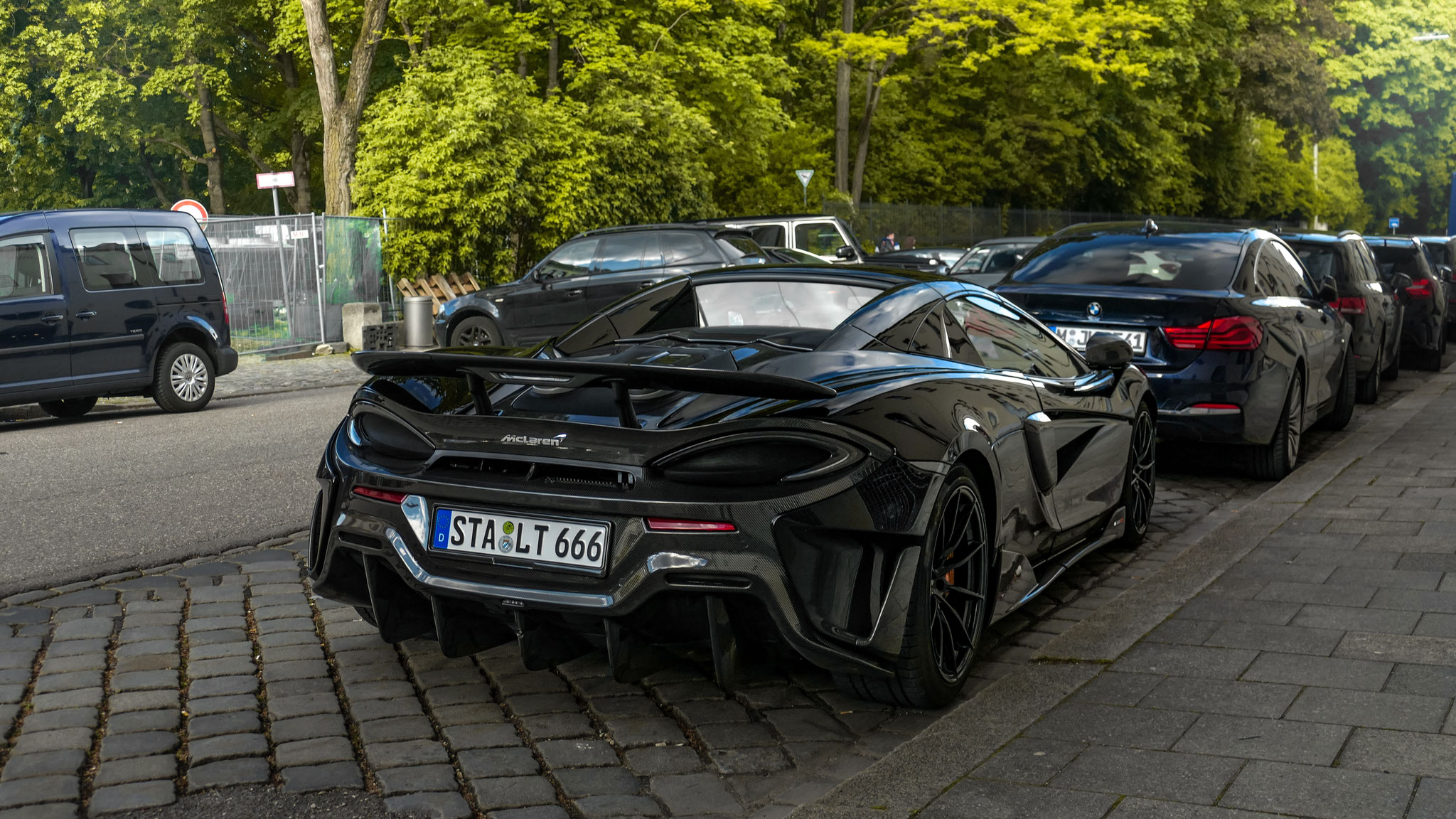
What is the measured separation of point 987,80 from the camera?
146ft

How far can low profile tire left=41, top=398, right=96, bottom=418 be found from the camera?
13.7 meters

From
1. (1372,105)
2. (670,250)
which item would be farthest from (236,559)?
(1372,105)

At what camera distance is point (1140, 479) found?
22.7ft

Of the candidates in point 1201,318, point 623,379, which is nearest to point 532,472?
point 623,379

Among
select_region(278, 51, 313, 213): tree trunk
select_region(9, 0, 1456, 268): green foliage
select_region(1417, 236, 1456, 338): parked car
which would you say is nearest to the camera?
select_region(1417, 236, 1456, 338): parked car

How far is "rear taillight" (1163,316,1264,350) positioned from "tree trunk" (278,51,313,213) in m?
39.2

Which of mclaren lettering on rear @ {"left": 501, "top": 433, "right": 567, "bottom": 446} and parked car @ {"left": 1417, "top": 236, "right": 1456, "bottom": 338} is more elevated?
mclaren lettering on rear @ {"left": 501, "top": 433, "right": 567, "bottom": 446}

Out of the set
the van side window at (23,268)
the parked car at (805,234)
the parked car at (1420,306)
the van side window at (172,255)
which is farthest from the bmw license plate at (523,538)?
the parked car at (1420,306)

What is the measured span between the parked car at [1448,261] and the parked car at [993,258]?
6606 millimetres

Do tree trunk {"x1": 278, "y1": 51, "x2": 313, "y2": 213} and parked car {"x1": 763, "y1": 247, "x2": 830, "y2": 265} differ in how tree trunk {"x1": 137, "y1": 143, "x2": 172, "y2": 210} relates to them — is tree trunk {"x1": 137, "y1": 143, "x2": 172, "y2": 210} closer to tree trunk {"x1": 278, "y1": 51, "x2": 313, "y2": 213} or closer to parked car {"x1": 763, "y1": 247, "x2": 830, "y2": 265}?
tree trunk {"x1": 278, "y1": 51, "x2": 313, "y2": 213}

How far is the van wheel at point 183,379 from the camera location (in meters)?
13.6

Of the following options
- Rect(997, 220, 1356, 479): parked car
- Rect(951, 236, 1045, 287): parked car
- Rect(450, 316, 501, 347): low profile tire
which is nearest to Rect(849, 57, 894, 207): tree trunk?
Rect(951, 236, 1045, 287): parked car

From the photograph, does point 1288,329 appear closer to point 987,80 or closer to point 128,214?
point 128,214

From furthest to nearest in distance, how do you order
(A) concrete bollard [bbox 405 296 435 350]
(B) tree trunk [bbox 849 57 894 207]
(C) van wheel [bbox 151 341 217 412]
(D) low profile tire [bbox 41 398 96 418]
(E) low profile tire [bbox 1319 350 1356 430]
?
(B) tree trunk [bbox 849 57 894 207], (A) concrete bollard [bbox 405 296 435 350], (D) low profile tire [bbox 41 398 96 418], (C) van wheel [bbox 151 341 217 412], (E) low profile tire [bbox 1319 350 1356 430]
